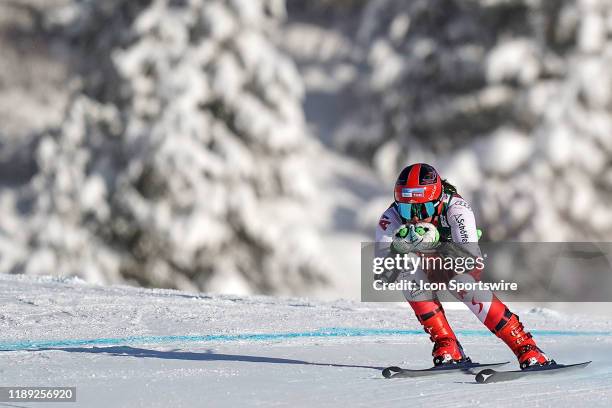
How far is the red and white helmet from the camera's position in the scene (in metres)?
6.61

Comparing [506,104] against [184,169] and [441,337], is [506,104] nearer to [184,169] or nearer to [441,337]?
[184,169]

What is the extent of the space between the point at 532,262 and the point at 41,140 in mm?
9096

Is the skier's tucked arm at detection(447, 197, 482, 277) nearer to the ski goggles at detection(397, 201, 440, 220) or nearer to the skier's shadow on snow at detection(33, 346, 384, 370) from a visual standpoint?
the ski goggles at detection(397, 201, 440, 220)

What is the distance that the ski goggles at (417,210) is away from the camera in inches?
264

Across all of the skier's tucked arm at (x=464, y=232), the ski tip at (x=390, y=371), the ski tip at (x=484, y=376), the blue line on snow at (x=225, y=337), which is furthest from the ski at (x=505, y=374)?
the blue line on snow at (x=225, y=337)

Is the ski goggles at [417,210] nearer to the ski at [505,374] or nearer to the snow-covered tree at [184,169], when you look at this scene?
the ski at [505,374]

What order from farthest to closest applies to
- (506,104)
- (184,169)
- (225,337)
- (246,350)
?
(506,104), (184,169), (225,337), (246,350)

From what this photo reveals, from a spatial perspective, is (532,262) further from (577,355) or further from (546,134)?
(577,355)

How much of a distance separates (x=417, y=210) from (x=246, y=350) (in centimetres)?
178

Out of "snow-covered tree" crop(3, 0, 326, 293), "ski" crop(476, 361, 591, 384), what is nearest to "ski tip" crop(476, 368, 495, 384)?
"ski" crop(476, 361, 591, 384)

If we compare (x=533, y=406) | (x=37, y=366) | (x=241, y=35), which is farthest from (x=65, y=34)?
(x=533, y=406)

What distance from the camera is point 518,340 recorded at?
6.78 meters

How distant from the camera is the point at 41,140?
1942cm

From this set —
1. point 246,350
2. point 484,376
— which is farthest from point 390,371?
point 246,350
